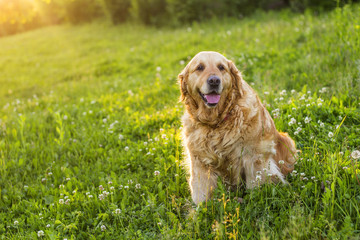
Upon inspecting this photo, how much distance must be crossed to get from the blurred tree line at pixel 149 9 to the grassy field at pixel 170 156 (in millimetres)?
2383

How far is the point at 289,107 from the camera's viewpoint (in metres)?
4.31

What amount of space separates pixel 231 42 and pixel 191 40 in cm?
172

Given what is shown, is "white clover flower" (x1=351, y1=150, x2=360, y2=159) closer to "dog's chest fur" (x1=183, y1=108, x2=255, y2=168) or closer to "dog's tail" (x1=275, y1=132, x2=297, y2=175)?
"dog's tail" (x1=275, y1=132, x2=297, y2=175)

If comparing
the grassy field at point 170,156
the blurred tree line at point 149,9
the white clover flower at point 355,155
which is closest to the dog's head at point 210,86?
the grassy field at point 170,156

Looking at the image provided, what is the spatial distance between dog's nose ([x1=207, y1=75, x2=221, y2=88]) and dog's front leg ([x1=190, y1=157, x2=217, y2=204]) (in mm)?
801

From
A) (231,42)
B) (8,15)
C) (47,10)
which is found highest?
(47,10)

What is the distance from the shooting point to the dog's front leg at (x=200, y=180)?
328 cm

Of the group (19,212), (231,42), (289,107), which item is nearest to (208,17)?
(231,42)

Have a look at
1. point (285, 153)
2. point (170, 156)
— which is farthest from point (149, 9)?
point (285, 153)

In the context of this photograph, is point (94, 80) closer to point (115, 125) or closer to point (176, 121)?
point (115, 125)

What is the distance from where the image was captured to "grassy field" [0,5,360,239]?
2.71m

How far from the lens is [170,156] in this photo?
398cm

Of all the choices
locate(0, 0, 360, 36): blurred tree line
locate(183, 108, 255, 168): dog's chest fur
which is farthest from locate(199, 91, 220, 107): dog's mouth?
locate(0, 0, 360, 36): blurred tree line

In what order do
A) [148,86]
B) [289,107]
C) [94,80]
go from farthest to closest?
[94,80] → [148,86] → [289,107]
